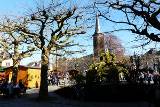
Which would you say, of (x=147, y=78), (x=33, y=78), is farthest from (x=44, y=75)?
(x=33, y=78)

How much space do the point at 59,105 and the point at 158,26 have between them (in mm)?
10263

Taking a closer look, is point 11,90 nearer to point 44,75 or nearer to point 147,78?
point 44,75

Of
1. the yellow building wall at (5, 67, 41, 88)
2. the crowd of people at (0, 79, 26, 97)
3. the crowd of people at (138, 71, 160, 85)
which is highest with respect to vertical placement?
the yellow building wall at (5, 67, 41, 88)

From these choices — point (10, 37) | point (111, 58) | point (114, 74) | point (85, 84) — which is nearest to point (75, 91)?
point (85, 84)

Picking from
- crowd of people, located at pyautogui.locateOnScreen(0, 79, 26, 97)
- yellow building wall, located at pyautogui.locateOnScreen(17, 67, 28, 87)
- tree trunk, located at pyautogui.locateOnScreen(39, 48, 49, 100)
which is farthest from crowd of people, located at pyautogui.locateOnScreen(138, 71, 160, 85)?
yellow building wall, located at pyautogui.locateOnScreen(17, 67, 28, 87)

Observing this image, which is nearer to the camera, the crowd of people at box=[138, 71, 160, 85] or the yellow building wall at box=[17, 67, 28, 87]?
the crowd of people at box=[138, 71, 160, 85]

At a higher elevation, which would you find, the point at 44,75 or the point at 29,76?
the point at 29,76

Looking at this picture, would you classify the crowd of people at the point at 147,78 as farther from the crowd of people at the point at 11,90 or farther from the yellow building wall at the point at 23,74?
the yellow building wall at the point at 23,74

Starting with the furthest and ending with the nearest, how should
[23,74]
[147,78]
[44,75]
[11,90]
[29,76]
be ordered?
1. [23,74]
2. [29,76]
3. [147,78]
4. [11,90]
5. [44,75]

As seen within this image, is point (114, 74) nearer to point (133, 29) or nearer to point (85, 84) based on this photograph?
point (85, 84)

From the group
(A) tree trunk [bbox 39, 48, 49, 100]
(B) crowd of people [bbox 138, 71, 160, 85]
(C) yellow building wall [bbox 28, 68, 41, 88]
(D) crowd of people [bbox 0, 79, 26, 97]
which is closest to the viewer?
(B) crowd of people [bbox 138, 71, 160, 85]

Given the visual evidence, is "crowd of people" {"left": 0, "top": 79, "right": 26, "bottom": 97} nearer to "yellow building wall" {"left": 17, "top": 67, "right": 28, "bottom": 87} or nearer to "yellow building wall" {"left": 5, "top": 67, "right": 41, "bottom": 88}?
"yellow building wall" {"left": 5, "top": 67, "right": 41, "bottom": 88}

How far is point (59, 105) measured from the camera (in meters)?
24.2

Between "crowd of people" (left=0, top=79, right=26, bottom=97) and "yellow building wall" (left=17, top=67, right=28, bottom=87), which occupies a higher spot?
"yellow building wall" (left=17, top=67, right=28, bottom=87)
